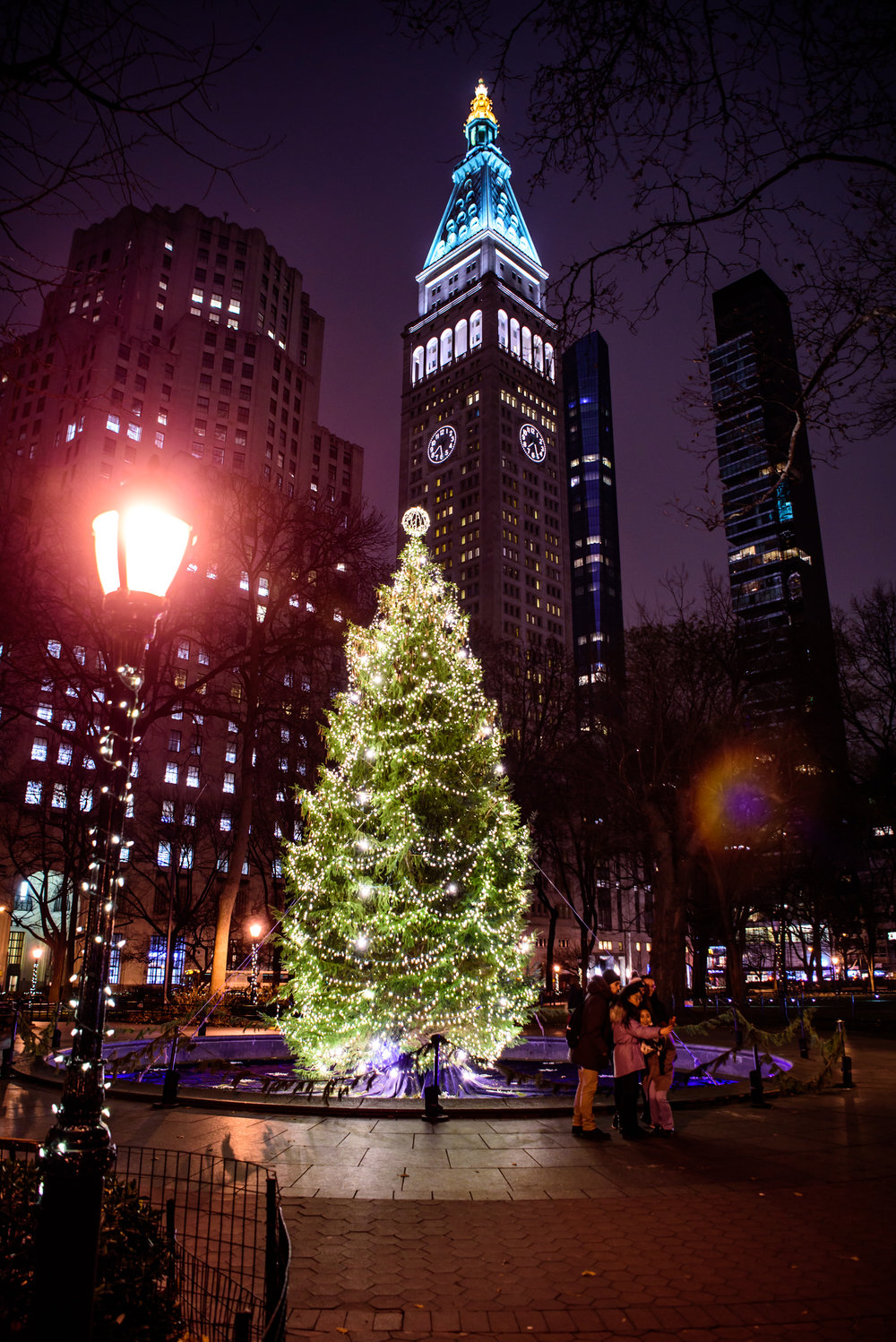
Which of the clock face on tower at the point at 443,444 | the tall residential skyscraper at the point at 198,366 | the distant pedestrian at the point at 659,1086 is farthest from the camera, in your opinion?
the clock face on tower at the point at 443,444

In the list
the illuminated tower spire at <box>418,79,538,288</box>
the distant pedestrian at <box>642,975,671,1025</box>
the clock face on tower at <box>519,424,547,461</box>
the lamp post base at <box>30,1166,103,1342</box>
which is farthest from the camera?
the illuminated tower spire at <box>418,79,538,288</box>

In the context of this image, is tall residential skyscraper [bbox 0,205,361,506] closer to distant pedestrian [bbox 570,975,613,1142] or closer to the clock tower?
the clock tower

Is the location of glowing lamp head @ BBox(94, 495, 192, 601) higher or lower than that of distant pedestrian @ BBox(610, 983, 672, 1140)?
higher

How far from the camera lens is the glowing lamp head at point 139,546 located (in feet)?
15.8

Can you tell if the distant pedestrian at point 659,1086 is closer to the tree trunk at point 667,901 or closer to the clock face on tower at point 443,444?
the tree trunk at point 667,901

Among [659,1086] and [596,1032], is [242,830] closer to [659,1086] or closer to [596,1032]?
[596,1032]

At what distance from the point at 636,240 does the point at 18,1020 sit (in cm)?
1984

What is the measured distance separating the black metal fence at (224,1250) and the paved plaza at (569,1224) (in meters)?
0.34

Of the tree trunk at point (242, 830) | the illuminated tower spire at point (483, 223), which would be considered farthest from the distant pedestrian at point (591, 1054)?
the illuminated tower spire at point (483, 223)

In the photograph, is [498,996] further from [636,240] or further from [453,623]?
[636,240]

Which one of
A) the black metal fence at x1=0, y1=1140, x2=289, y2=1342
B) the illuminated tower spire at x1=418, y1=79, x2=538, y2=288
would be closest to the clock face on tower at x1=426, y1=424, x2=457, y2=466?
the illuminated tower spire at x1=418, y1=79, x2=538, y2=288

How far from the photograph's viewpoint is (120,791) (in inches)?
179

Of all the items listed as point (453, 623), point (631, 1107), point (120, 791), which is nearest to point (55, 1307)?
point (120, 791)

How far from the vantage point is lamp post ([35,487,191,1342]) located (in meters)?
3.07
